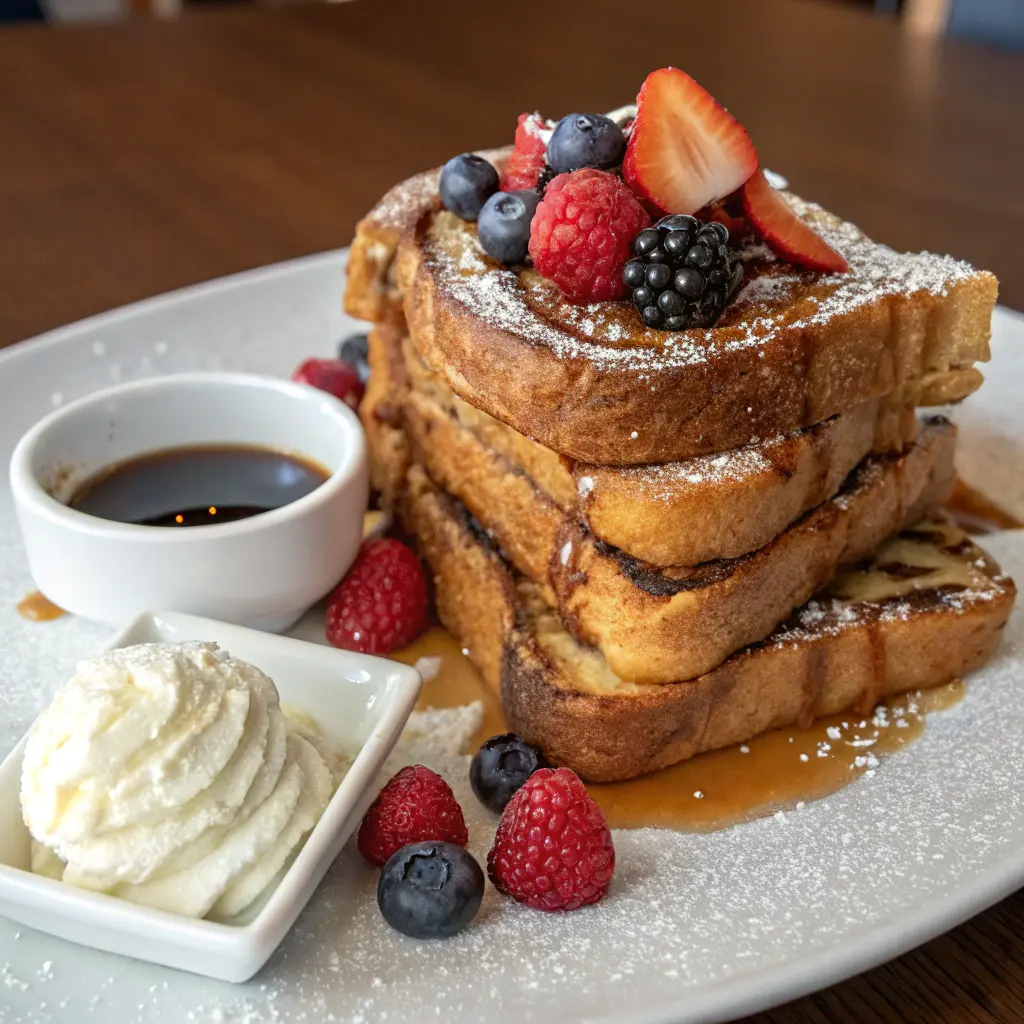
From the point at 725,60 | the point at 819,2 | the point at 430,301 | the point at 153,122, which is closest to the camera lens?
the point at 430,301

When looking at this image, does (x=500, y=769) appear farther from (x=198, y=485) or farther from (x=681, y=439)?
(x=198, y=485)

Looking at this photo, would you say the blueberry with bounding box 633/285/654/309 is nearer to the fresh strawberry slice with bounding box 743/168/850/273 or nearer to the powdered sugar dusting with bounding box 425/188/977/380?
the powdered sugar dusting with bounding box 425/188/977/380

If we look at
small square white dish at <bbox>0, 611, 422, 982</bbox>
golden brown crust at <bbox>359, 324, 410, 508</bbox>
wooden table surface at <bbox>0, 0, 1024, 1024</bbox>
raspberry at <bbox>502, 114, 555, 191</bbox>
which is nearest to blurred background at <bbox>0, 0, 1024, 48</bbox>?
wooden table surface at <bbox>0, 0, 1024, 1024</bbox>

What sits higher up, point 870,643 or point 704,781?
point 870,643

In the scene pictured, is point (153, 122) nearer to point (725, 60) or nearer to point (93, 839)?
point (725, 60)

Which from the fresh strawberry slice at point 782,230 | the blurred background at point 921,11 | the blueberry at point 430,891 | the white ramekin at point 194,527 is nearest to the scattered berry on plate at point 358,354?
the white ramekin at point 194,527

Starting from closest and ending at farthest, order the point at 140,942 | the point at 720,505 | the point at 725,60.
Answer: the point at 140,942
the point at 720,505
the point at 725,60

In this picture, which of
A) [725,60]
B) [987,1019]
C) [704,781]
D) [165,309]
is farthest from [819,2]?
[987,1019]
